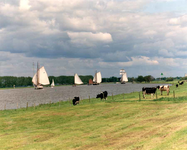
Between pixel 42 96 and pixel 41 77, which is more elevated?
pixel 41 77

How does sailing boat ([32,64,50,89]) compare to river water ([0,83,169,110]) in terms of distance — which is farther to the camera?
sailing boat ([32,64,50,89])

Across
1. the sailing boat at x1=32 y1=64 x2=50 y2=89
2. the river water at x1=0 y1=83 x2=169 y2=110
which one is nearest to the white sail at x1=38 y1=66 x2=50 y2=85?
the sailing boat at x1=32 y1=64 x2=50 y2=89

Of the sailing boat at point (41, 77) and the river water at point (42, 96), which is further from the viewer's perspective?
the sailing boat at point (41, 77)

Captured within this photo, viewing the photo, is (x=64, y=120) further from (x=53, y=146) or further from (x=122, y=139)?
(x=122, y=139)

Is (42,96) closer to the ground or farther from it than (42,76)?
closer to the ground

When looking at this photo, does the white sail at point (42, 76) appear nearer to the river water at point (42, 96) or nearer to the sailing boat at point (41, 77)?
the sailing boat at point (41, 77)

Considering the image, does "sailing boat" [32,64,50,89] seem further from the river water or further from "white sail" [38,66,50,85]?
the river water

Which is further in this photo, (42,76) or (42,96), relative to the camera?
(42,76)

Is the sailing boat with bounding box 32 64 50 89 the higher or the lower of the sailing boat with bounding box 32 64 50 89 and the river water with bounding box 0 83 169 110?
the higher

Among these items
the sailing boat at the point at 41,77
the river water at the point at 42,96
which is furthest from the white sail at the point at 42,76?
the river water at the point at 42,96

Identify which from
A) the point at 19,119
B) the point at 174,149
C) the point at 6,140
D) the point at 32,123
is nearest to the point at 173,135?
the point at 174,149

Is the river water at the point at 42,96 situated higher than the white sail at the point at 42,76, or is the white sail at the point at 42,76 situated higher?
the white sail at the point at 42,76

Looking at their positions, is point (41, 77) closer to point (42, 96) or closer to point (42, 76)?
point (42, 76)

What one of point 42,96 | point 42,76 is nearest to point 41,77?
point 42,76
